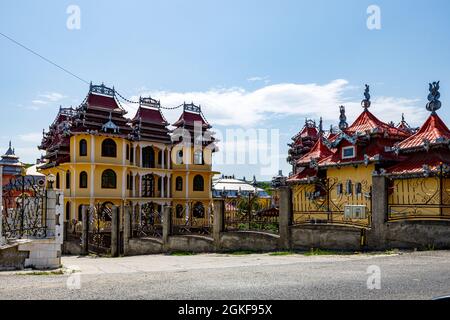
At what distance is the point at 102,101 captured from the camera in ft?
129

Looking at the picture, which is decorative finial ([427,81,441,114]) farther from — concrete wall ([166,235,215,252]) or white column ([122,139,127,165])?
white column ([122,139,127,165])

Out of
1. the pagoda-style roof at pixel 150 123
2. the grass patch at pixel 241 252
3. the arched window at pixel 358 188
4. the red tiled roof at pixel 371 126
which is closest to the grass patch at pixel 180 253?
the grass patch at pixel 241 252

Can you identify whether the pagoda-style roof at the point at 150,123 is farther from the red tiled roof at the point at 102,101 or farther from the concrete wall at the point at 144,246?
the concrete wall at the point at 144,246

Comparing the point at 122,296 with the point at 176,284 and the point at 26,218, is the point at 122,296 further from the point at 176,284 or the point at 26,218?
the point at 26,218

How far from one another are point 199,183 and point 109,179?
10.6 m

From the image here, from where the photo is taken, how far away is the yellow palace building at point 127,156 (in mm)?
37594

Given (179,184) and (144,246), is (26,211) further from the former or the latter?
(179,184)

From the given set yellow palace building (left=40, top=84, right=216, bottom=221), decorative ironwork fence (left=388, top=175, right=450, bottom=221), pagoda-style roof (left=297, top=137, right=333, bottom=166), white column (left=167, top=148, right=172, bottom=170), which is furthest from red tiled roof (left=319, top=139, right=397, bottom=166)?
white column (left=167, top=148, right=172, bottom=170)

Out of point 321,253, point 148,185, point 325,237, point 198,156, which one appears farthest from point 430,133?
point 148,185

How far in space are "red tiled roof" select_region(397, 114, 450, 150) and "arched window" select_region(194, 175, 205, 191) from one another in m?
27.6

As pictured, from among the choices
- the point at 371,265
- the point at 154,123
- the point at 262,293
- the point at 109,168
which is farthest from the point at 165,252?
the point at 154,123

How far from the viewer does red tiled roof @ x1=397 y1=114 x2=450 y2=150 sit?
19.8 metres

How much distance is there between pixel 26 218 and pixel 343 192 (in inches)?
627

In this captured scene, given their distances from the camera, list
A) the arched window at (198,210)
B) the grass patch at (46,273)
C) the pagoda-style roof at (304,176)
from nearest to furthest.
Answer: the grass patch at (46,273)
the pagoda-style roof at (304,176)
the arched window at (198,210)
